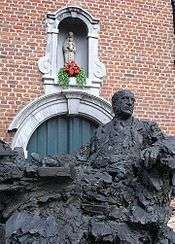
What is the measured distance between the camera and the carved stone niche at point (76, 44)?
8.80m

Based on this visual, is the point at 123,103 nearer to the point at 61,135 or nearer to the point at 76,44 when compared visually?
the point at 61,135

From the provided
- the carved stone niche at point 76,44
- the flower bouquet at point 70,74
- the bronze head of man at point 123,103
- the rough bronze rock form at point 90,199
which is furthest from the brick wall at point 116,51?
the rough bronze rock form at point 90,199

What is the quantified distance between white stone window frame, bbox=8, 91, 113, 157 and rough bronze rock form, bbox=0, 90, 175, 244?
430cm

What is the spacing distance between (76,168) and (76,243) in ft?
1.91

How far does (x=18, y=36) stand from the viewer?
8.77 meters

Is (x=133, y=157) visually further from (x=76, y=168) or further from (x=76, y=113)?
(x=76, y=113)

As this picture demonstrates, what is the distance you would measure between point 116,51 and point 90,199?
567 centimetres

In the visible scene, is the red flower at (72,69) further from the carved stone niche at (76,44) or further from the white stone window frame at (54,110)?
the white stone window frame at (54,110)

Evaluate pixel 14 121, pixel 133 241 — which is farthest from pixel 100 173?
pixel 14 121

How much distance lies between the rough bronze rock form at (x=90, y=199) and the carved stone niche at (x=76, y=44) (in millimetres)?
4802

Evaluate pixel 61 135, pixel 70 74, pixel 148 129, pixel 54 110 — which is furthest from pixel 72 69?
pixel 148 129

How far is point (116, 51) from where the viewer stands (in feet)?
30.6

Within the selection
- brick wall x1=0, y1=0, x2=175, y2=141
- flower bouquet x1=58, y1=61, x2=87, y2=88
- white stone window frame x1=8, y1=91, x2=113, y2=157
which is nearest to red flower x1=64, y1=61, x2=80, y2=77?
flower bouquet x1=58, y1=61, x2=87, y2=88

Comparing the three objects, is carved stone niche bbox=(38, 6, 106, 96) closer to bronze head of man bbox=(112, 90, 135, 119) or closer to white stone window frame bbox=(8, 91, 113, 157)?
white stone window frame bbox=(8, 91, 113, 157)
